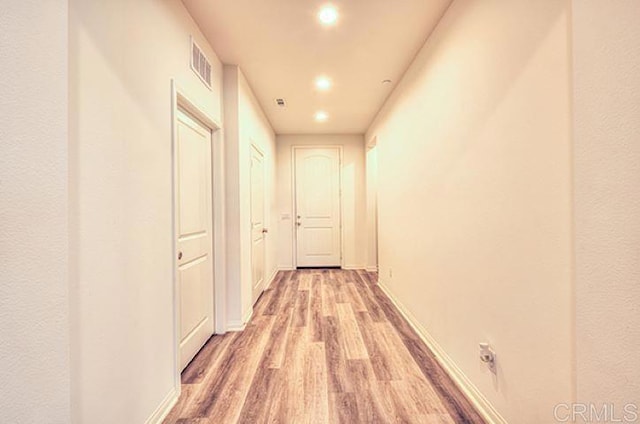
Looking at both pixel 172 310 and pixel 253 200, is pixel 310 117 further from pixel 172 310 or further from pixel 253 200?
pixel 172 310

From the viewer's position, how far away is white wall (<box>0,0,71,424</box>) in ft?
2.38

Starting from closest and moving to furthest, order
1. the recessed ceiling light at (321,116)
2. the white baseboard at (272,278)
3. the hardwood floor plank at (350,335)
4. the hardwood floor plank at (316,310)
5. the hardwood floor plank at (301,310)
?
the hardwood floor plank at (350,335) → the hardwood floor plank at (316,310) → the hardwood floor plank at (301,310) → the recessed ceiling light at (321,116) → the white baseboard at (272,278)

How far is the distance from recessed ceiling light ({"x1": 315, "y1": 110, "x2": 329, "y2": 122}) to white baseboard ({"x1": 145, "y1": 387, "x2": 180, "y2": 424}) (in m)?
3.61

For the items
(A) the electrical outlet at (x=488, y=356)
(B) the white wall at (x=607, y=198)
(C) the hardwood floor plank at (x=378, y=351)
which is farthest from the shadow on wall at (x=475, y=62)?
(C) the hardwood floor plank at (x=378, y=351)

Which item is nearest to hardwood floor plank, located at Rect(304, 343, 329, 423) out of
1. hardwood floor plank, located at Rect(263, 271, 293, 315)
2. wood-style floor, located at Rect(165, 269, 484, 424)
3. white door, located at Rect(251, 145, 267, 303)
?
wood-style floor, located at Rect(165, 269, 484, 424)

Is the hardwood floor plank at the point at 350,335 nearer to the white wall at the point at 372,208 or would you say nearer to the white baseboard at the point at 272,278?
the white baseboard at the point at 272,278

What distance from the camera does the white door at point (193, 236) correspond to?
197cm

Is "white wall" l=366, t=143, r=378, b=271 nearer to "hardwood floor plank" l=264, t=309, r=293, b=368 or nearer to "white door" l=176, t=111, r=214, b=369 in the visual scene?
"hardwood floor plank" l=264, t=309, r=293, b=368

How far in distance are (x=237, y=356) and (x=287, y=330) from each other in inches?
23.2

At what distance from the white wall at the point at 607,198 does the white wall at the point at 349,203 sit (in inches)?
177

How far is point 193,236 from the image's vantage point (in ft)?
7.07

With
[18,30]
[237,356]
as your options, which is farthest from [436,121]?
[237,356]

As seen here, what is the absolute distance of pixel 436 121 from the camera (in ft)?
7.05

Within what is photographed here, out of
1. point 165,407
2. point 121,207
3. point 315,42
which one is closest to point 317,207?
point 315,42
